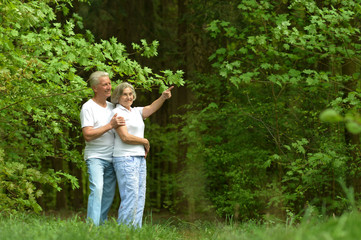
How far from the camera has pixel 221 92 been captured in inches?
488

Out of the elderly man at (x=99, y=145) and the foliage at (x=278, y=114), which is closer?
the elderly man at (x=99, y=145)

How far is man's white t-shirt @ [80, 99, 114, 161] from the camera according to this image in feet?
20.7

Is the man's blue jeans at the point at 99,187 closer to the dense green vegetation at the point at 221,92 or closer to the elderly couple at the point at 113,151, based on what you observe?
the elderly couple at the point at 113,151

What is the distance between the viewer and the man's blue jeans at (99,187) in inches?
241

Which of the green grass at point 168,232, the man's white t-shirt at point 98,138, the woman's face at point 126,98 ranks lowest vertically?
the green grass at point 168,232

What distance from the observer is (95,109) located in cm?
643

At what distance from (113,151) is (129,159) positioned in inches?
10.1

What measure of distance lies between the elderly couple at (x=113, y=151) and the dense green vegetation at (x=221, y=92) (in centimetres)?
75

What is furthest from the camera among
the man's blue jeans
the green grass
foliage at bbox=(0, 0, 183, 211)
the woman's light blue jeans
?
foliage at bbox=(0, 0, 183, 211)

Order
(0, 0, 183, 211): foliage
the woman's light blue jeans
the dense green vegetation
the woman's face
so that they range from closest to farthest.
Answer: the woman's light blue jeans < the woman's face < (0, 0, 183, 211): foliage < the dense green vegetation

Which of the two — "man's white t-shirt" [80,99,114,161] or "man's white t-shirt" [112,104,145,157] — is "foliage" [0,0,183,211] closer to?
"man's white t-shirt" [80,99,114,161]

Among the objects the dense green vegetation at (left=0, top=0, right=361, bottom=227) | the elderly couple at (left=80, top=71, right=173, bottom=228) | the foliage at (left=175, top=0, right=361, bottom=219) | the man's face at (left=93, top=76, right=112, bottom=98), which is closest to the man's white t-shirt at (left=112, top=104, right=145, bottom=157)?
the elderly couple at (left=80, top=71, right=173, bottom=228)

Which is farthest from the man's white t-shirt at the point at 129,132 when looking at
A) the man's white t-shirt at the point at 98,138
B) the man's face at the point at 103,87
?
the man's face at the point at 103,87

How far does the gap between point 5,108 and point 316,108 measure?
20.5ft
